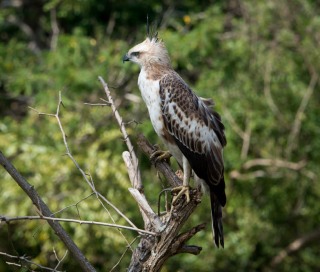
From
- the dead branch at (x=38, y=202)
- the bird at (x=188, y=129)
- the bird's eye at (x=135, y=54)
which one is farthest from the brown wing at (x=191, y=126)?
the dead branch at (x=38, y=202)

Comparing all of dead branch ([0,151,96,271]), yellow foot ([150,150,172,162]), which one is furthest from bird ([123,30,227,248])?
dead branch ([0,151,96,271])

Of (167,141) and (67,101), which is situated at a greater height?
(167,141)

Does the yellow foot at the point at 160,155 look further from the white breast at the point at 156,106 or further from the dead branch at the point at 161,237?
the dead branch at the point at 161,237

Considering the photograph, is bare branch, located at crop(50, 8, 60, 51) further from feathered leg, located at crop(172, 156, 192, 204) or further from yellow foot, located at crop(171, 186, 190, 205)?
yellow foot, located at crop(171, 186, 190, 205)

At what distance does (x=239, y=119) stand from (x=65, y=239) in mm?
4546

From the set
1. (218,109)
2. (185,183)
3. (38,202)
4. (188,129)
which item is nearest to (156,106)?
(188,129)

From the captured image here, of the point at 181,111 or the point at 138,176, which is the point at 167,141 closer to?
the point at 181,111

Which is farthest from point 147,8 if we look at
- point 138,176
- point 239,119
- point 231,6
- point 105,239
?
point 138,176

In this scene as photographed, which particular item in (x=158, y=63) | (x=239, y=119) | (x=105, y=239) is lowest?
(x=105, y=239)

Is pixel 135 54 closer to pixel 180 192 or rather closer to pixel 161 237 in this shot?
pixel 180 192

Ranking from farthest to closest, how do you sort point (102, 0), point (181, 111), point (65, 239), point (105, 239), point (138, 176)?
point (102, 0) < point (105, 239) < point (181, 111) < point (138, 176) < point (65, 239)

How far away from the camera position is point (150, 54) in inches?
192

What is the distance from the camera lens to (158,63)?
4855 millimetres

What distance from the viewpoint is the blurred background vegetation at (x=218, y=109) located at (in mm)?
6781
